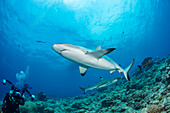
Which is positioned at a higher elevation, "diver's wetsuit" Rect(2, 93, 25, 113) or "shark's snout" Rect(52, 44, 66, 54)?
"shark's snout" Rect(52, 44, 66, 54)

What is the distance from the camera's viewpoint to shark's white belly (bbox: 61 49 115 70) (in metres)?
2.83

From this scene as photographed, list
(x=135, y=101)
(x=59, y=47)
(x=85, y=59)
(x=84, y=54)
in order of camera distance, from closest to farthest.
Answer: (x=59, y=47)
(x=84, y=54)
(x=85, y=59)
(x=135, y=101)

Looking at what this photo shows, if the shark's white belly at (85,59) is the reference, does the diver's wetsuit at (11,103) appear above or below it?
below

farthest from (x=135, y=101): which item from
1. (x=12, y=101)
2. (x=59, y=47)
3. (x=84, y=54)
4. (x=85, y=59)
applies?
(x=12, y=101)

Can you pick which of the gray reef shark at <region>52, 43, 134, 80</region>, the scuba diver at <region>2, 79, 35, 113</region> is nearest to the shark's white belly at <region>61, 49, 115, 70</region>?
the gray reef shark at <region>52, 43, 134, 80</region>

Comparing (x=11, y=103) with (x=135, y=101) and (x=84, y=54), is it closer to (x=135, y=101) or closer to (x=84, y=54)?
(x=84, y=54)

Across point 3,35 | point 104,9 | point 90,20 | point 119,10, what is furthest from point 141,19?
point 3,35

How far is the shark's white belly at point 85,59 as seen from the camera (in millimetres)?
2830

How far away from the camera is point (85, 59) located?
3139 mm

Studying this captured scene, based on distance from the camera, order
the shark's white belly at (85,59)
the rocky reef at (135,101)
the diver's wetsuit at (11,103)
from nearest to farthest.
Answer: the shark's white belly at (85,59) < the rocky reef at (135,101) < the diver's wetsuit at (11,103)

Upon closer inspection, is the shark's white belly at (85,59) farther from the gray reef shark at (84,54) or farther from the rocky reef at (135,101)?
the rocky reef at (135,101)

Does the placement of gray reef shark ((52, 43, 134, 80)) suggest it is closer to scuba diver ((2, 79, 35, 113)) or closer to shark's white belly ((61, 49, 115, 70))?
shark's white belly ((61, 49, 115, 70))

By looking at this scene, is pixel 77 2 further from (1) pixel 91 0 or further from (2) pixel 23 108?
(2) pixel 23 108

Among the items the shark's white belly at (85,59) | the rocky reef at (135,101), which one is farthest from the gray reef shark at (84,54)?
the rocky reef at (135,101)
